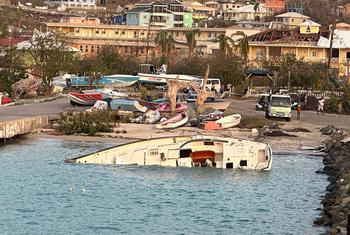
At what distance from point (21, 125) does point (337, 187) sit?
2128 centimetres

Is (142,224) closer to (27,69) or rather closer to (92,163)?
(92,163)

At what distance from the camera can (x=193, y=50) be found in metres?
114

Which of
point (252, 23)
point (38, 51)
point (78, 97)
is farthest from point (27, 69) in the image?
point (252, 23)

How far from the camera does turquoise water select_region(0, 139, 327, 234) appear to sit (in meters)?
30.7

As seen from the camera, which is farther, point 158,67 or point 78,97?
point 158,67

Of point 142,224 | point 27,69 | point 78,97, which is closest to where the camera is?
point 142,224

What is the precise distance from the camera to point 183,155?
42312mm

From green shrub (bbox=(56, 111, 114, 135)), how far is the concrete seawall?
1.00 meters

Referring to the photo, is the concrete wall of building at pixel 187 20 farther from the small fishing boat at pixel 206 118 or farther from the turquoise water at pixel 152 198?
the turquoise water at pixel 152 198

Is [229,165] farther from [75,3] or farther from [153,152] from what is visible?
[75,3]

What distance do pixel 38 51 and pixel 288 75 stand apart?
20817 millimetres

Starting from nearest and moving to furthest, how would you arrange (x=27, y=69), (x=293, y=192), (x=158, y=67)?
(x=293, y=192) → (x=27, y=69) → (x=158, y=67)

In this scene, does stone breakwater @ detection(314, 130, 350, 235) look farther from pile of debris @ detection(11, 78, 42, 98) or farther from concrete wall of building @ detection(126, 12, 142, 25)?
concrete wall of building @ detection(126, 12, 142, 25)

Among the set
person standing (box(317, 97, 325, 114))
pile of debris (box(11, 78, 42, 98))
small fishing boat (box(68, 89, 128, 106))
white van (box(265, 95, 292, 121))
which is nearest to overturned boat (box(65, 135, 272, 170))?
white van (box(265, 95, 292, 121))
